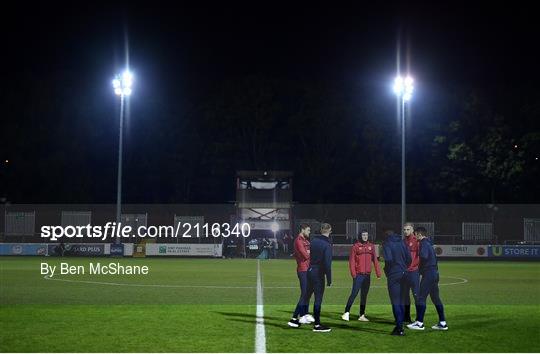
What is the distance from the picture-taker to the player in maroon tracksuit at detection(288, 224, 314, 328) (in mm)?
13859

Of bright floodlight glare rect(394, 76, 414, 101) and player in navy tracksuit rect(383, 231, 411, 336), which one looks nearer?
player in navy tracksuit rect(383, 231, 411, 336)

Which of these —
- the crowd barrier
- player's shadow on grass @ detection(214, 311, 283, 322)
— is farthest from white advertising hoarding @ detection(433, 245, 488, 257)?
player's shadow on grass @ detection(214, 311, 283, 322)

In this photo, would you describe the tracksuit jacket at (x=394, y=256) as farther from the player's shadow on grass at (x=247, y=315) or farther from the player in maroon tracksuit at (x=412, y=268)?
the player's shadow on grass at (x=247, y=315)

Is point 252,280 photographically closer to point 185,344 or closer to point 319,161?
point 185,344

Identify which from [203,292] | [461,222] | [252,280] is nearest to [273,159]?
[461,222]

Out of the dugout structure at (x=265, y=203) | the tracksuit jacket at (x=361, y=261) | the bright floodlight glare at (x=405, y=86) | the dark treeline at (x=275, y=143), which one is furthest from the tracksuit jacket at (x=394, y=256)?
the dark treeline at (x=275, y=143)

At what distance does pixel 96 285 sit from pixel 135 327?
11461 millimetres

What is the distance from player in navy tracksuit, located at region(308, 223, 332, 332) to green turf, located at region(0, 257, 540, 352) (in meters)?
0.46

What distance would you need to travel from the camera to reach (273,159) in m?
71.9

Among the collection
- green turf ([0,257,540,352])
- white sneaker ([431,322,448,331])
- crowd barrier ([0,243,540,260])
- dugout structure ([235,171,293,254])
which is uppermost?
dugout structure ([235,171,293,254])

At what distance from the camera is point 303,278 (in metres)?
14.2

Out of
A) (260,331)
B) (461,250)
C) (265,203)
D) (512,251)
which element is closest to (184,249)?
(265,203)

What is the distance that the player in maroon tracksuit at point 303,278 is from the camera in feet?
45.5

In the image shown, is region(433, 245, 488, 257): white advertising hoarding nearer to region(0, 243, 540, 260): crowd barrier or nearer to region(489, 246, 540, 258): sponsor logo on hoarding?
region(0, 243, 540, 260): crowd barrier
